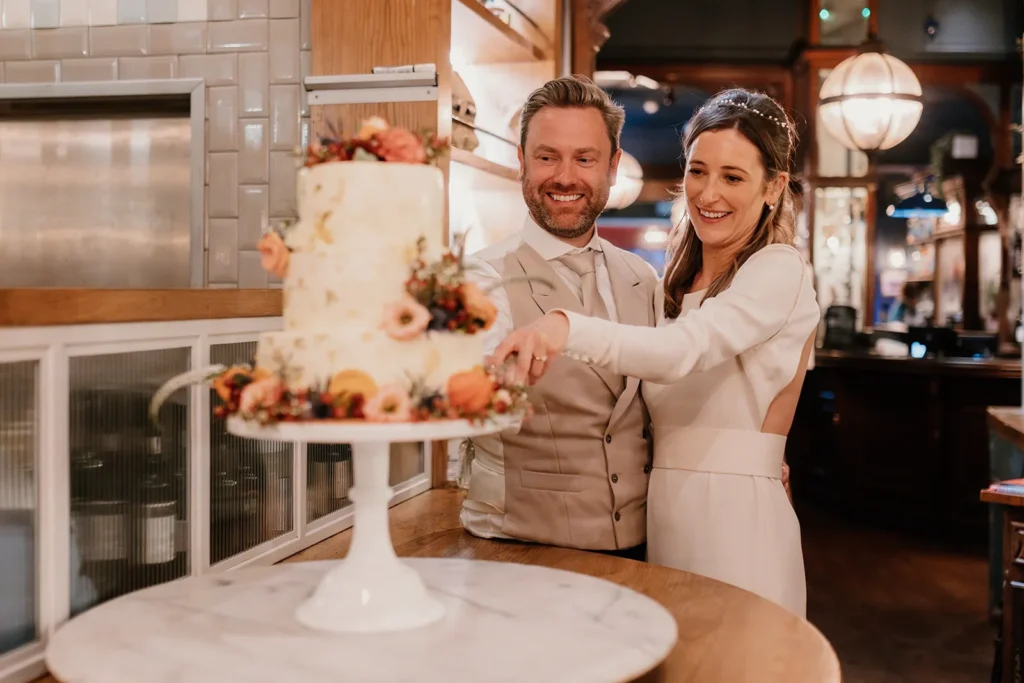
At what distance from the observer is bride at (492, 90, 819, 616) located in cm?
213

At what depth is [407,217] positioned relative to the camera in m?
1.49

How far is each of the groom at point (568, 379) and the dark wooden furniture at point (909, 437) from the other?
16.9ft

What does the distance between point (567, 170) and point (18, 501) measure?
4.35 feet

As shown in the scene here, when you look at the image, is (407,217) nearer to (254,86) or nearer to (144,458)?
(144,458)

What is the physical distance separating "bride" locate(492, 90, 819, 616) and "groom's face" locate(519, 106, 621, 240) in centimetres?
21

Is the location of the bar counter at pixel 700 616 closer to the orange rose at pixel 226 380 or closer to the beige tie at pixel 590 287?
the beige tie at pixel 590 287

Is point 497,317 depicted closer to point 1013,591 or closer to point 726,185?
point 726,185

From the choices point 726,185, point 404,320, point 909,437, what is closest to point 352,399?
point 404,320

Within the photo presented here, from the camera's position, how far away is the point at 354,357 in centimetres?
142

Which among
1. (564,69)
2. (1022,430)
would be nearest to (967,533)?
(1022,430)

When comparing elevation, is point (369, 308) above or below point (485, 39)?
below

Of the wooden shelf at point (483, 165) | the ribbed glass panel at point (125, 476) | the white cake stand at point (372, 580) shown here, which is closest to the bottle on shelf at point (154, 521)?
the ribbed glass panel at point (125, 476)

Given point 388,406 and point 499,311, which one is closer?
point 388,406

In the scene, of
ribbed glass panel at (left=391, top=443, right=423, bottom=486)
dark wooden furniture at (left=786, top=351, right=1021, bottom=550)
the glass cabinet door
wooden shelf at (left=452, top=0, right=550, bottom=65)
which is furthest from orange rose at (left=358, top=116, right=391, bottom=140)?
the glass cabinet door
